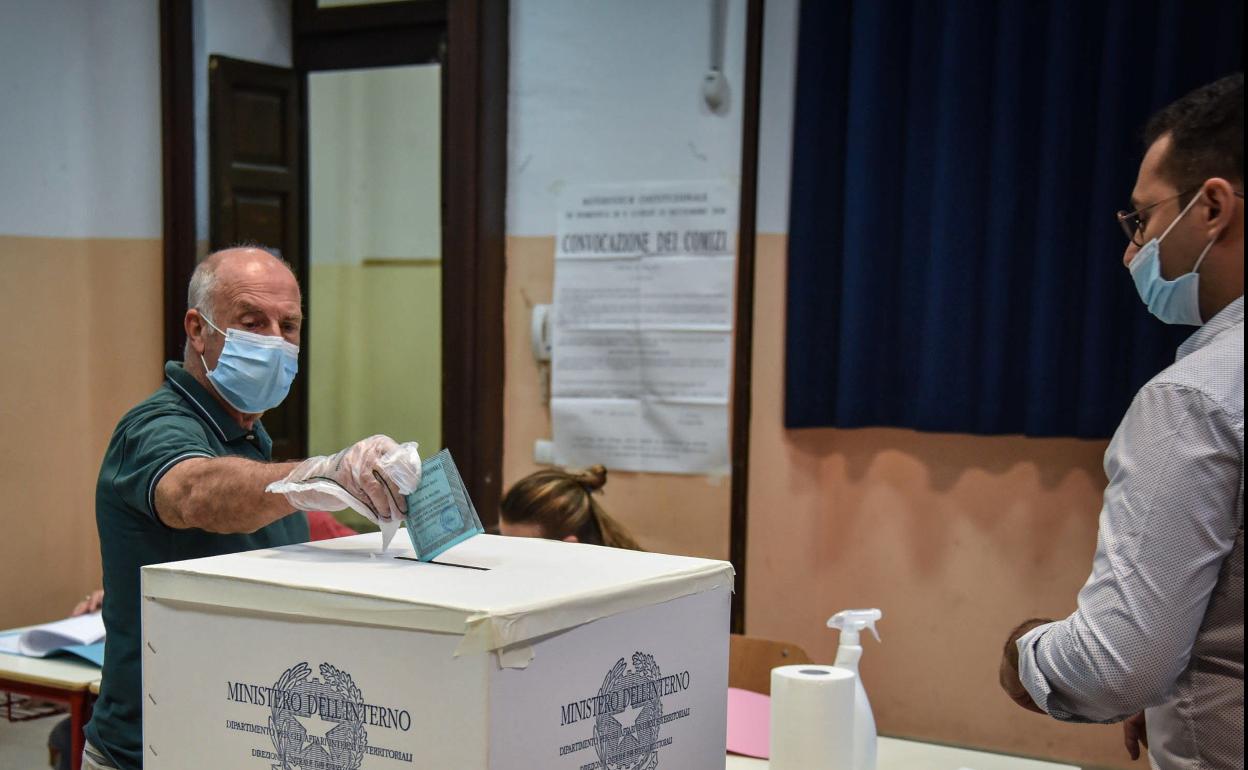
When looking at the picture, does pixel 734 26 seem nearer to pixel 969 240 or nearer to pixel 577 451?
pixel 969 240

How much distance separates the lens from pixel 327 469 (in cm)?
126

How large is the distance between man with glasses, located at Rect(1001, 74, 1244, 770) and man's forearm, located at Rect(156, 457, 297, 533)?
2.87 feet

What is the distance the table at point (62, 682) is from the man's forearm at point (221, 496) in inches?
39.9

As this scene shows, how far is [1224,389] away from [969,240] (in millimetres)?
1874

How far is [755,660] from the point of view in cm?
239

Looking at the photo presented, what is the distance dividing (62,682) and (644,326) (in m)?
1.78

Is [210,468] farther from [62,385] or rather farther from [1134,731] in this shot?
[62,385]

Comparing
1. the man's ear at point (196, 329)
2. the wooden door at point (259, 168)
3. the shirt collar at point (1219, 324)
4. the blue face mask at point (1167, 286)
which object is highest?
the wooden door at point (259, 168)

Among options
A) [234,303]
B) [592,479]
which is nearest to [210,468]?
[234,303]

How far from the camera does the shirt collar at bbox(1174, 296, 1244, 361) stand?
1190 millimetres

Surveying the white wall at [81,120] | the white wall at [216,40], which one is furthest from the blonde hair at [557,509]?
the white wall at [81,120]

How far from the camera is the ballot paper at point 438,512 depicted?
1.17 metres

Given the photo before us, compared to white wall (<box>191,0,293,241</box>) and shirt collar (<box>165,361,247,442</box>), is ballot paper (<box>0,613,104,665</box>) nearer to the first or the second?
shirt collar (<box>165,361,247,442</box>)

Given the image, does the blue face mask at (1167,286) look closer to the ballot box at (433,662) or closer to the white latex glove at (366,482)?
the ballot box at (433,662)
